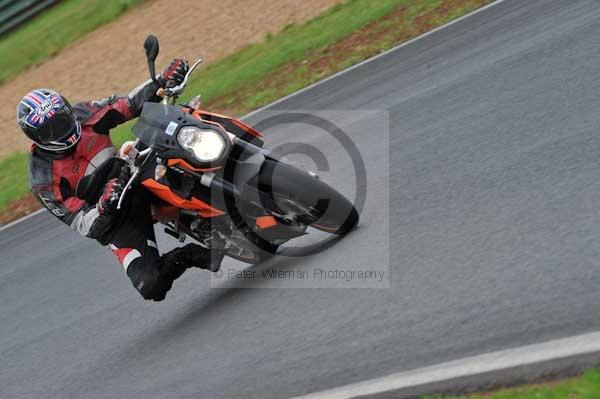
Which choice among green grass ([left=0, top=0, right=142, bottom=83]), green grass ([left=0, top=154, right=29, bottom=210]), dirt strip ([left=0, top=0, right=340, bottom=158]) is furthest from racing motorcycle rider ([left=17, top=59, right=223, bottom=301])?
green grass ([left=0, top=0, right=142, bottom=83])

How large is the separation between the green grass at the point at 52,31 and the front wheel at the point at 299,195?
47.3 ft

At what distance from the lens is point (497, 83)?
764 cm

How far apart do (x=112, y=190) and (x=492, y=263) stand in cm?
240

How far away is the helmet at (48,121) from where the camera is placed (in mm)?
5711

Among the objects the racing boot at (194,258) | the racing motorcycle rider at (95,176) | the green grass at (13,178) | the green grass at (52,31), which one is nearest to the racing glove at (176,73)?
the racing motorcycle rider at (95,176)

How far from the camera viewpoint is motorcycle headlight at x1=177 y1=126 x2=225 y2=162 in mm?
5145

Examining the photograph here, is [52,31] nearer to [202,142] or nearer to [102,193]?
[102,193]

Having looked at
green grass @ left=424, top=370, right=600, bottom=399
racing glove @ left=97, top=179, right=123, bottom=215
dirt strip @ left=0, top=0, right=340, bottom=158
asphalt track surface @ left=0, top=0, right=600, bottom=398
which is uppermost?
racing glove @ left=97, top=179, right=123, bottom=215

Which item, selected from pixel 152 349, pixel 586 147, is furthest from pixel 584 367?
Answer: pixel 152 349

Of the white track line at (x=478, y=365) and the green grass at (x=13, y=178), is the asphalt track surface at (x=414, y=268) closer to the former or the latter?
the white track line at (x=478, y=365)

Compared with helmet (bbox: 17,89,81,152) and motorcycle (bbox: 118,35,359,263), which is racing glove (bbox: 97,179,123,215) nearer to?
motorcycle (bbox: 118,35,359,263)

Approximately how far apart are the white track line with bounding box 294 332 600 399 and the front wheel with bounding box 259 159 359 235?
1.55 meters

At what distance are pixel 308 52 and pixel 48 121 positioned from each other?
6.76 m

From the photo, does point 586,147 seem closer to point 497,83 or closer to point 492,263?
point 492,263
